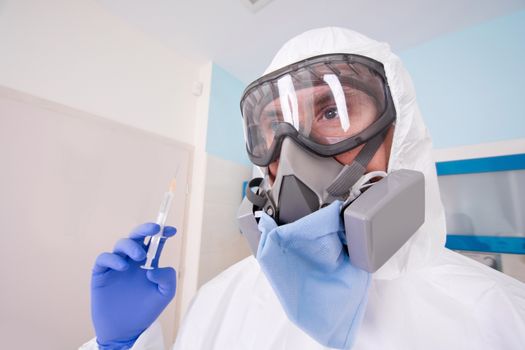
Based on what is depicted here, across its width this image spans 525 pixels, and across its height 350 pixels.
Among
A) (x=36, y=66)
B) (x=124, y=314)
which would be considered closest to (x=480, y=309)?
(x=124, y=314)

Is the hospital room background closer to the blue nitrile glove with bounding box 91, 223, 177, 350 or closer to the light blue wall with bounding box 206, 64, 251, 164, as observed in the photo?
the light blue wall with bounding box 206, 64, 251, 164

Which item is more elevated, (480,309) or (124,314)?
(480,309)

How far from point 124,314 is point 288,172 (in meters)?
0.64

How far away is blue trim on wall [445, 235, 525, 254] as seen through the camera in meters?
0.98

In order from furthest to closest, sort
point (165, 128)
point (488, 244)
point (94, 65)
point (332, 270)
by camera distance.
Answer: point (165, 128) < point (94, 65) < point (488, 244) < point (332, 270)

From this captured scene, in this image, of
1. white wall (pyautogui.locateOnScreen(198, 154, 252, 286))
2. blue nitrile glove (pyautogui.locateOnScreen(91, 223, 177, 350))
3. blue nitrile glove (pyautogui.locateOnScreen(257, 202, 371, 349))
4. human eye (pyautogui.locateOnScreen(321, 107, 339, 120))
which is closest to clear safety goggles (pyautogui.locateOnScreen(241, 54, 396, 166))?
human eye (pyautogui.locateOnScreen(321, 107, 339, 120))

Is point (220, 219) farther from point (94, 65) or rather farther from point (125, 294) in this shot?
point (94, 65)

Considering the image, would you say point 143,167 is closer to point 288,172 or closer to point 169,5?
point 169,5

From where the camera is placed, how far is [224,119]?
6.22ft

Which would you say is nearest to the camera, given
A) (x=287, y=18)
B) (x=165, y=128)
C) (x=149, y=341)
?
(x=149, y=341)

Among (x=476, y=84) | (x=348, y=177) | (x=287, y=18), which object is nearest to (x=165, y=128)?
(x=287, y=18)

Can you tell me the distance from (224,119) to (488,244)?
177cm

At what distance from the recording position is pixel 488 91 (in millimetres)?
1278

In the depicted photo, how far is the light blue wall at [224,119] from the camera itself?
1797 millimetres
